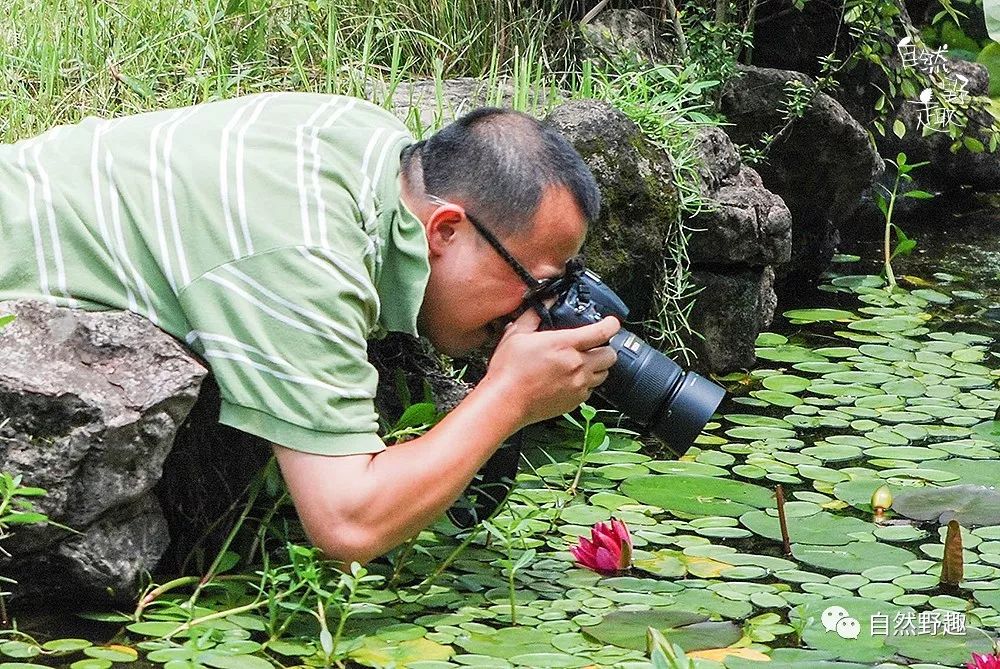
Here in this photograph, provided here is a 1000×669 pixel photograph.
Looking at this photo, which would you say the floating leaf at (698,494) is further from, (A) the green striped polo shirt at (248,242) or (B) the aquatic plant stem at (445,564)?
(A) the green striped polo shirt at (248,242)

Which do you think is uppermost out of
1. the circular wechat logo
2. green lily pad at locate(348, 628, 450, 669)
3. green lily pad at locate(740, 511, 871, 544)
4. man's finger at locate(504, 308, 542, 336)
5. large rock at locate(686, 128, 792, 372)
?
man's finger at locate(504, 308, 542, 336)

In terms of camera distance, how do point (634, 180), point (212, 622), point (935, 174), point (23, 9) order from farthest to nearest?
point (935, 174)
point (23, 9)
point (634, 180)
point (212, 622)

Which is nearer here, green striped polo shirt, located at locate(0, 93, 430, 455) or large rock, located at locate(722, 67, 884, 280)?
green striped polo shirt, located at locate(0, 93, 430, 455)

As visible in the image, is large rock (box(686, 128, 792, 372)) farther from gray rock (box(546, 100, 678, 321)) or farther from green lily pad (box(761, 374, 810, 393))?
gray rock (box(546, 100, 678, 321))

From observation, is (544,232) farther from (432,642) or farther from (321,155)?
(432,642)

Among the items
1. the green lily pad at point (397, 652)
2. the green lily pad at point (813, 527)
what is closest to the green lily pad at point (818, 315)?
the green lily pad at point (813, 527)

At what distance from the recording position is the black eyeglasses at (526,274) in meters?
2.13

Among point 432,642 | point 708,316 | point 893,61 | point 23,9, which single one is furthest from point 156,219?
point 893,61

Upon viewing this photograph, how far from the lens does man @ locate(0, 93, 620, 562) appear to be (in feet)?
6.44

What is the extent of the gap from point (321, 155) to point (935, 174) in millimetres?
4013

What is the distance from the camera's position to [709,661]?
81.0 inches

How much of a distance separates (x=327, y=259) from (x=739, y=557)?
972mm

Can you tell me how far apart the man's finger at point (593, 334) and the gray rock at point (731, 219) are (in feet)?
4.18

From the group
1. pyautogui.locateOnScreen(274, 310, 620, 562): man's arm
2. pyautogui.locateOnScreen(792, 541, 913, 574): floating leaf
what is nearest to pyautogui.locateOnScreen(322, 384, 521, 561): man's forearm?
pyautogui.locateOnScreen(274, 310, 620, 562): man's arm
